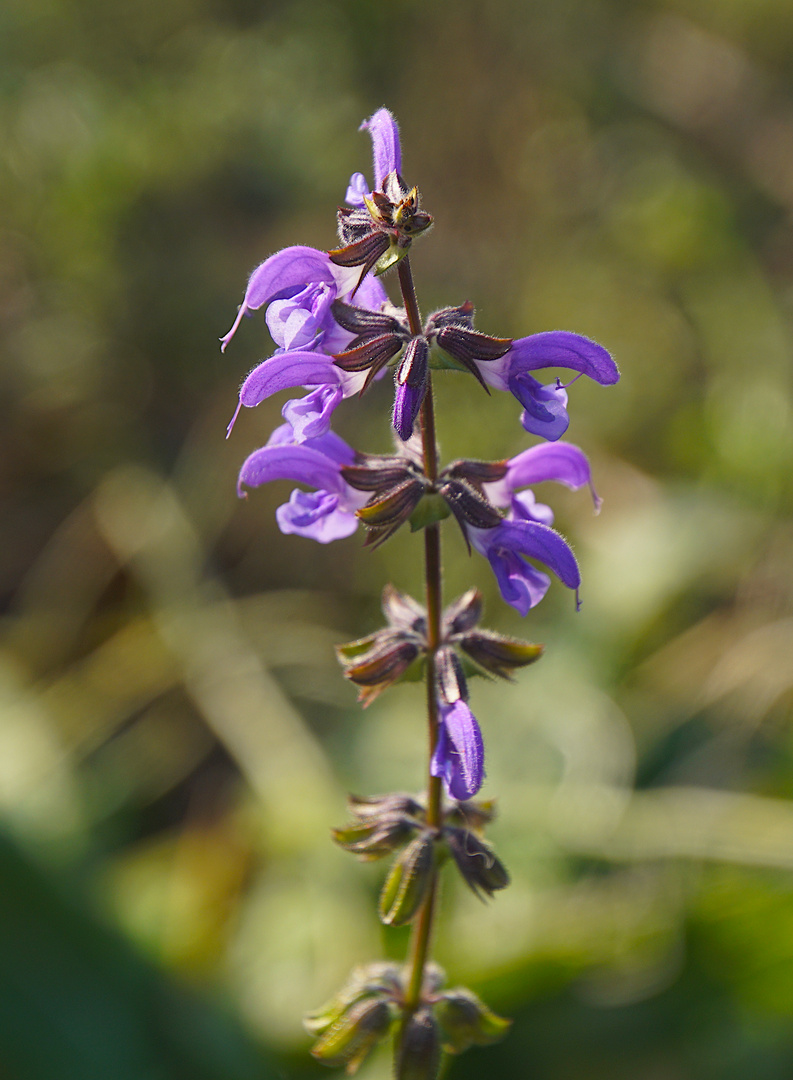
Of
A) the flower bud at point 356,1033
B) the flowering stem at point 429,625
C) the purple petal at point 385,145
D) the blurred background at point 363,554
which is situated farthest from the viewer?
the blurred background at point 363,554

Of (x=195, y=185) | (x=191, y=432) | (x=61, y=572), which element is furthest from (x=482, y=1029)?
(x=195, y=185)

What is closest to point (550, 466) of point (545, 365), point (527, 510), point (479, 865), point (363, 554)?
point (527, 510)

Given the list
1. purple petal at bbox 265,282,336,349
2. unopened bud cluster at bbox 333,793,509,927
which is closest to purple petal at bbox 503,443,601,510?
purple petal at bbox 265,282,336,349

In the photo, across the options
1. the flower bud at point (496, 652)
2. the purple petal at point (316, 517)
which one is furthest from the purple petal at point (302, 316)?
the flower bud at point (496, 652)

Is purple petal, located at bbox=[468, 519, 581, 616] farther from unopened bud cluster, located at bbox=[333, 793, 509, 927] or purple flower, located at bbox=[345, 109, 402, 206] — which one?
purple flower, located at bbox=[345, 109, 402, 206]

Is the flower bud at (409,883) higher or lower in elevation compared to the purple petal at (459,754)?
lower

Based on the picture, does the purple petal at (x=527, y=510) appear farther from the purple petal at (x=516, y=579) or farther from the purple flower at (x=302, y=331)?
the purple flower at (x=302, y=331)

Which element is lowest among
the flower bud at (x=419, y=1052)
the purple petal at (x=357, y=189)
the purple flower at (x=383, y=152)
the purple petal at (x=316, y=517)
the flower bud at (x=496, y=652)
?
the flower bud at (x=419, y=1052)

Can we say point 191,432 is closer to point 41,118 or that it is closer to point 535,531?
point 41,118

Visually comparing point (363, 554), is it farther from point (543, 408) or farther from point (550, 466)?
point (543, 408)

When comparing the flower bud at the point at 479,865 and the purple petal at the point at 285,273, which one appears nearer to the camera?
the purple petal at the point at 285,273
